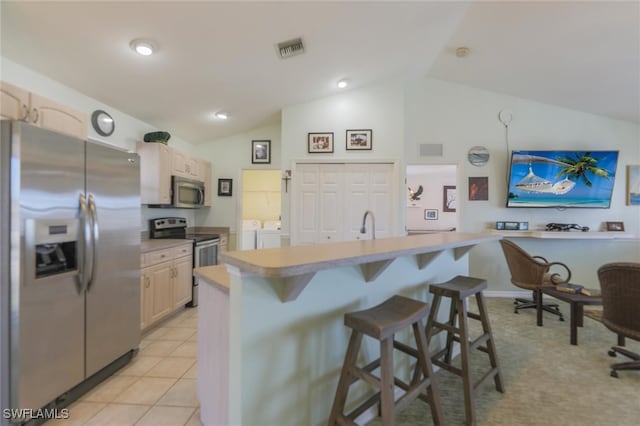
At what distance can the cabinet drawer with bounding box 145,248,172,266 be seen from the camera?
115 inches

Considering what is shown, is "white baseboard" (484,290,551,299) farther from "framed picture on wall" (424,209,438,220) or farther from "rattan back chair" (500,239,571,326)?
"framed picture on wall" (424,209,438,220)

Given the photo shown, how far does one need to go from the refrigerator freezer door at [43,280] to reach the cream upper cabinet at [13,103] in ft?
0.98

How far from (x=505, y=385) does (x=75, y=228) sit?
321cm

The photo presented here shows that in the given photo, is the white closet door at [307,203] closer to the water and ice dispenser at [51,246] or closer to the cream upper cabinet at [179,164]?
the cream upper cabinet at [179,164]

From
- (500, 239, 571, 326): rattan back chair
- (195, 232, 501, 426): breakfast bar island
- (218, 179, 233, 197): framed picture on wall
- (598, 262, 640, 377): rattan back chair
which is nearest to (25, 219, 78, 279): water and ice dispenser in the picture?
(195, 232, 501, 426): breakfast bar island

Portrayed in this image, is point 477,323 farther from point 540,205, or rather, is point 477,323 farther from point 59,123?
point 59,123

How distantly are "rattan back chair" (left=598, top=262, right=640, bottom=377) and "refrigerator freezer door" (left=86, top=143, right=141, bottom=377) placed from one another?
3826 mm

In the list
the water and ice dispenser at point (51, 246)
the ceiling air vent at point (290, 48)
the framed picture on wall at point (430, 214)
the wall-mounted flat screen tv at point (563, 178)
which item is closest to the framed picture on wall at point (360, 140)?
the ceiling air vent at point (290, 48)

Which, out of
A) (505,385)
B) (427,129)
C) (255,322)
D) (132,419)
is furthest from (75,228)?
(427,129)

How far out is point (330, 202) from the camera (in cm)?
421

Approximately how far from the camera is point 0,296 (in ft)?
5.15

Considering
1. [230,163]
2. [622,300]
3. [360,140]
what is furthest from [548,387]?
[230,163]

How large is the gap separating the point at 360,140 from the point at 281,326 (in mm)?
3321

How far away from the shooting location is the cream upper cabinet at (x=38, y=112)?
1.79 meters
